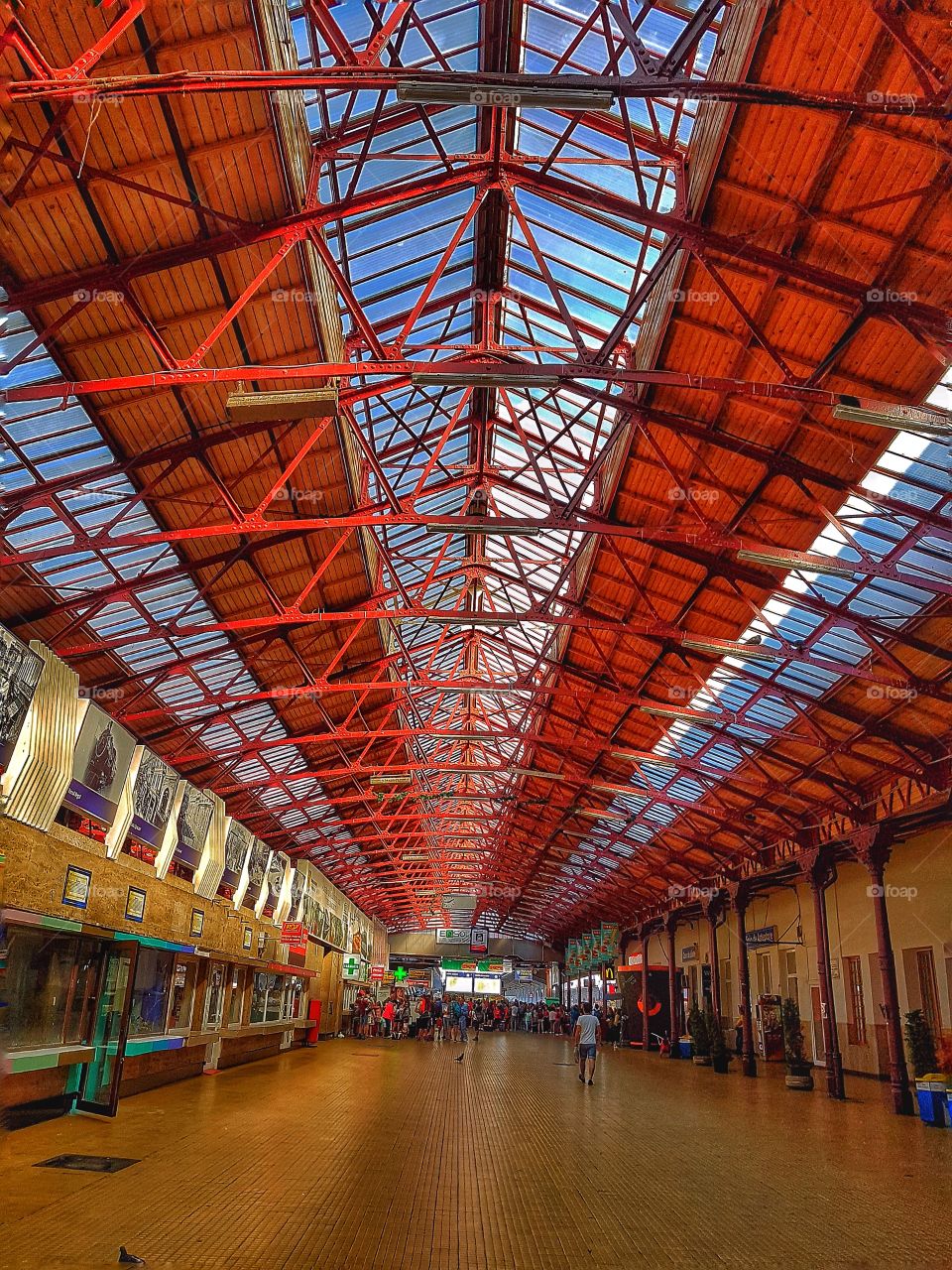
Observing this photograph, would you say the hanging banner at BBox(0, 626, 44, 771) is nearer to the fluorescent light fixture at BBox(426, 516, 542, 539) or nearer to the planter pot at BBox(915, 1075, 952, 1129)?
the fluorescent light fixture at BBox(426, 516, 542, 539)

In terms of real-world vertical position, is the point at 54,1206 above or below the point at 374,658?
below

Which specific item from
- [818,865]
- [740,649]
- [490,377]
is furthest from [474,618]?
[818,865]

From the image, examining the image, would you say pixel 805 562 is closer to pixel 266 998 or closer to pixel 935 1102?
pixel 935 1102

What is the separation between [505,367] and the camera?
11.0m

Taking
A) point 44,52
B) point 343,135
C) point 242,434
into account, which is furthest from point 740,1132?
point 44,52

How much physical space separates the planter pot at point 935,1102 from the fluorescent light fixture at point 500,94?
2022 centimetres

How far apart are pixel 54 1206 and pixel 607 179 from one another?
49.6ft

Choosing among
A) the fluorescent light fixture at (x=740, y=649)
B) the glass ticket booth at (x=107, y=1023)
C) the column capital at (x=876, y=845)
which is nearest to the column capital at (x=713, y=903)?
the column capital at (x=876, y=845)

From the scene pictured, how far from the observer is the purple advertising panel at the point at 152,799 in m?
20.9

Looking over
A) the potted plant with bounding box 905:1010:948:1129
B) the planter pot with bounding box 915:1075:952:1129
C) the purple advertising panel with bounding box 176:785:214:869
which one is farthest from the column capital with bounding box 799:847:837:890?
the purple advertising panel with bounding box 176:785:214:869

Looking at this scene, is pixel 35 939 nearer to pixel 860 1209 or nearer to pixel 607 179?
pixel 860 1209

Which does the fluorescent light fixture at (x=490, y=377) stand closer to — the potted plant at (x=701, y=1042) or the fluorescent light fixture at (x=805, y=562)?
the fluorescent light fixture at (x=805, y=562)

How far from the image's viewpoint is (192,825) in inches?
1000

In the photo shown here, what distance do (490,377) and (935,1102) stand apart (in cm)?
1833
